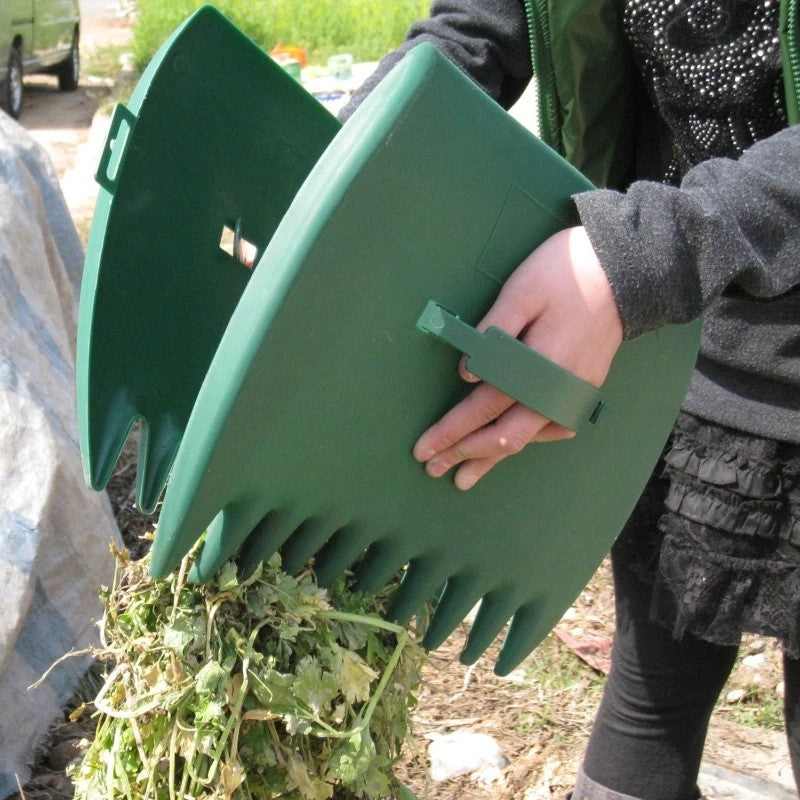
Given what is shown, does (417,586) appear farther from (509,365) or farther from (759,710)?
(759,710)

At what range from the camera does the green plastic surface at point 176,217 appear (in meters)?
1.15

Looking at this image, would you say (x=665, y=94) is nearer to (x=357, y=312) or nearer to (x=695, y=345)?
(x=695, y=345)

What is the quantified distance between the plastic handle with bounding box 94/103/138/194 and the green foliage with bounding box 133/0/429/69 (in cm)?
813

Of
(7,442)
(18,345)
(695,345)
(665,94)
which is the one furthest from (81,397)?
(18,345)

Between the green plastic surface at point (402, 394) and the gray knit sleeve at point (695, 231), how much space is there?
0.05m

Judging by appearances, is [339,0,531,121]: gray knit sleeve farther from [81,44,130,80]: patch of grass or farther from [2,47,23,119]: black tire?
[81,44,130,80]: patch of grass

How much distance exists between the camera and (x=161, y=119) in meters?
1.16

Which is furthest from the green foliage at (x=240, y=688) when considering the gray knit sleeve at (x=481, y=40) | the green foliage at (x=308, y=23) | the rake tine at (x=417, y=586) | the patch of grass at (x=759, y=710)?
the green foliage at (x=308, y=23)

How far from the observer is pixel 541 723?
2.37m

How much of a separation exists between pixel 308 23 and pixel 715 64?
8906mm

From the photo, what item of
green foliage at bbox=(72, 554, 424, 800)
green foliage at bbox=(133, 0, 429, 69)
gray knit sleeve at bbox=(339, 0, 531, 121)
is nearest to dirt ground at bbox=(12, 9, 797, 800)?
green foliage at bbox=(72, 554, 424, 800)

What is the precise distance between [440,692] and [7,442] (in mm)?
1043

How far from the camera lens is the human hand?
0.96 metres

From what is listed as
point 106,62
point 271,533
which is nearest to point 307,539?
point 271,533
